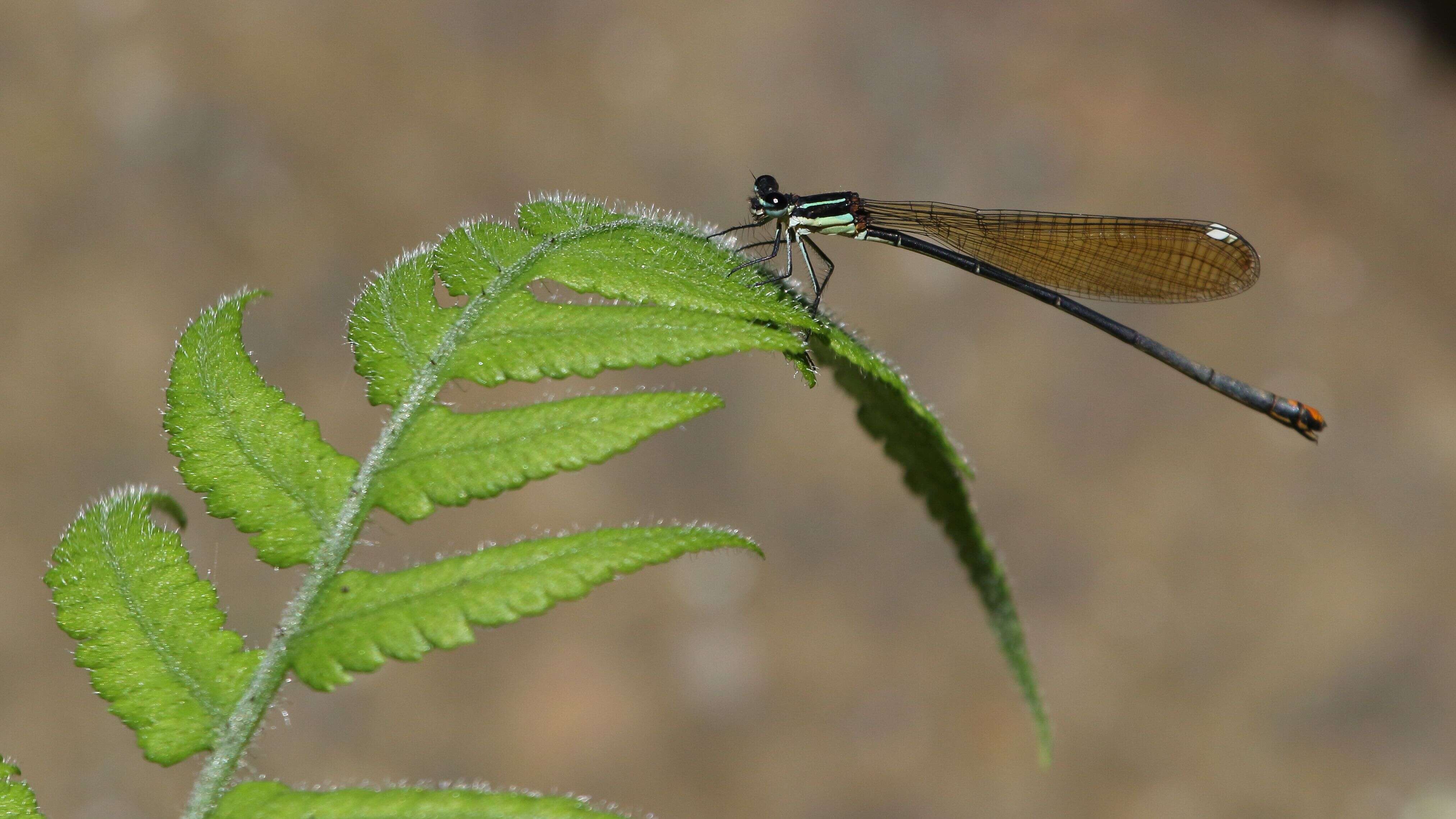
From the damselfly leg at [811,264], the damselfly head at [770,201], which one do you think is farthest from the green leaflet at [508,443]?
the damselfly head at [770,201]

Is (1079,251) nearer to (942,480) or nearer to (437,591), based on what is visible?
(942,480)

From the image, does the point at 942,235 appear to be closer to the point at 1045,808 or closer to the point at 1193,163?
the point at 1045,808

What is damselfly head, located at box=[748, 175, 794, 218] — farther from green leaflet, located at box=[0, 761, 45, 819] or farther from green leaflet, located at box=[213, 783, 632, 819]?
green leaflet, located at box=[0, 761, 45, 819]

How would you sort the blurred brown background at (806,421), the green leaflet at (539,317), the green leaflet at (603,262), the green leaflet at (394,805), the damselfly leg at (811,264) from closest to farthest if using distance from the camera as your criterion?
the green leaflet at (394,805)
the green leaflet at (539,317)
the green leaflet at (603,262)
the damselfly leg at (811,264)
the blurred brown background at (806,421)

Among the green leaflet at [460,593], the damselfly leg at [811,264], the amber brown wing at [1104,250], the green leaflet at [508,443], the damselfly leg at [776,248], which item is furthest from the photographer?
the amber brown wing at [1104,250]

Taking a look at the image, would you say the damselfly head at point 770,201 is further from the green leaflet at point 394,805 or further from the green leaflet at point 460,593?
the green leaflet at point 394,805

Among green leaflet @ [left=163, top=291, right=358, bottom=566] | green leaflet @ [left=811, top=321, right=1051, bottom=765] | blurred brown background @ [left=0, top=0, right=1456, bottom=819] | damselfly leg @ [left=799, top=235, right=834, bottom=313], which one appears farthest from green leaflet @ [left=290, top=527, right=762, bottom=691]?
blurred brown background @ [left=0, top=0, right=1456, bottom=819]

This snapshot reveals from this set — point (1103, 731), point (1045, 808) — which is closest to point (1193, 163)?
point (1103, 731)
